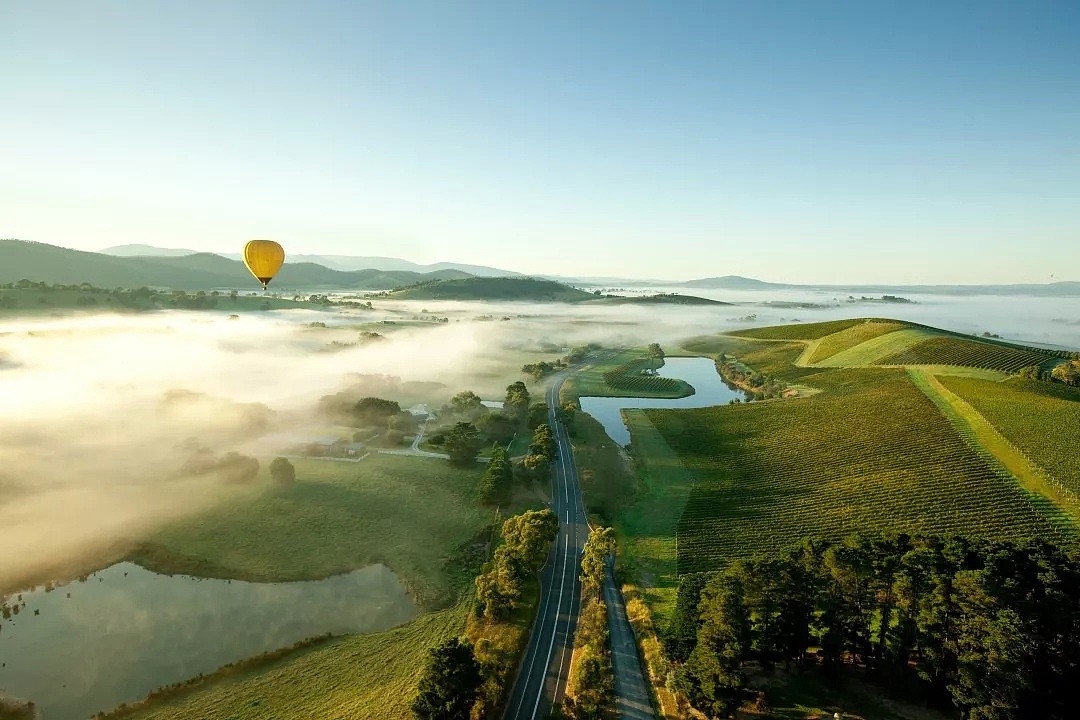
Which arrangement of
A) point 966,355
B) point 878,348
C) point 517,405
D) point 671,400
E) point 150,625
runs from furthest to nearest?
1. point 878,348
2. point 671,400
3. point 966,355
4. point 517,405
5. point 150,625

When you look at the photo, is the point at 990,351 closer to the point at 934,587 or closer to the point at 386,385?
the point at 934,587

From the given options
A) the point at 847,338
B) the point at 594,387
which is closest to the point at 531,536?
the point at 594,387

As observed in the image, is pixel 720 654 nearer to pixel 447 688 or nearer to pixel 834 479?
pixel 447 688

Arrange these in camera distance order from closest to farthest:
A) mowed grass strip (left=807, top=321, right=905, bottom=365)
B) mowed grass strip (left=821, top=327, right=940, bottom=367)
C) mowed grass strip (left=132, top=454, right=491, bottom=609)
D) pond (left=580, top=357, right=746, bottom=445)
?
1. mowed grass strip (left=132, top=454, right=491, bottom=609)
2. pond (left=580, top=357, right=746, bottom=445)
3. mowed grass strip (left=821, top=327, right=940, bottom=367)
4. mowed grass strip (left=807, top=321, right=905, bottom=365)

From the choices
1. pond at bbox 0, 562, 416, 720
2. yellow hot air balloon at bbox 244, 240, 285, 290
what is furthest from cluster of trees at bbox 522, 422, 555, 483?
yellow hot air balloon at bbox 244, 240, 285, 290

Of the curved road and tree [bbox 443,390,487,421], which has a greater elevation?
tree [bbox 443,390,487,421]

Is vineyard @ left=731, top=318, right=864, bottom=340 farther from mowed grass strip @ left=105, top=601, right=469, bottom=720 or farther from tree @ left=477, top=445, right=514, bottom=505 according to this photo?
mowed grass strip @ left=105, top=601, right=469, bottom=720

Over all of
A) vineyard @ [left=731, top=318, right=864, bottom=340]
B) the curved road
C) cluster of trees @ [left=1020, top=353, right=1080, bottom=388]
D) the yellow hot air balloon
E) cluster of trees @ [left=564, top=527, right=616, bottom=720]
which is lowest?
the curved road
